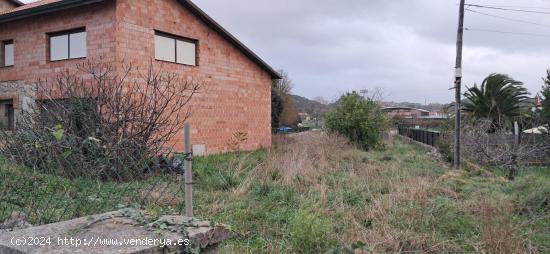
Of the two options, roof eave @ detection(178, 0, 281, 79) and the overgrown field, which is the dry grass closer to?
the overgrown field

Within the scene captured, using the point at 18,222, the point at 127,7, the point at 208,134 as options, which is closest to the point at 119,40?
the point at 127,7

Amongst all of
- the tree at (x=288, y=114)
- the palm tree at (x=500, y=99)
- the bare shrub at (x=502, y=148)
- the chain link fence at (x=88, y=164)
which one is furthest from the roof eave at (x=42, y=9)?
the tree at (x=288, y=114)

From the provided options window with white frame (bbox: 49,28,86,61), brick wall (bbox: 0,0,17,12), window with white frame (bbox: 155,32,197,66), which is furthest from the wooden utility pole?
brick wall (bbox: 0,0,17,12)

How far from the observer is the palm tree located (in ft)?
76.0

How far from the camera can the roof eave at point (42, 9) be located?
13.4 m

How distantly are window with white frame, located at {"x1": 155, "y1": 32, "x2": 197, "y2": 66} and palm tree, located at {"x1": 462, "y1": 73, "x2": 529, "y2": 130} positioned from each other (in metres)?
15.5

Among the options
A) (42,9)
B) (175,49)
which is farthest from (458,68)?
(42,9)

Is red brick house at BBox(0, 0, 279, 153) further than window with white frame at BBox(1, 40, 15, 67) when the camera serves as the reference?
No

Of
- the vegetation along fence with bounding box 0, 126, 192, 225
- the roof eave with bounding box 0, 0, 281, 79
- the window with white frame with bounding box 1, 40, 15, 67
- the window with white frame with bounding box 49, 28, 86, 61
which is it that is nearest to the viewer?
the vegetation along fence with bounding box 0, 126, 192, 225

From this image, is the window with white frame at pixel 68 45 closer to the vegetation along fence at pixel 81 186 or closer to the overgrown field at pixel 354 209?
the overgrown field at pixel 354 209

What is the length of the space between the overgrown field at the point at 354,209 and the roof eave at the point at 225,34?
24.5 feet

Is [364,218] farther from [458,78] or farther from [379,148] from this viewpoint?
[379,148]

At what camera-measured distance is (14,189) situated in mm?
5125

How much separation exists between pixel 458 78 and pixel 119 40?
35.6ft
